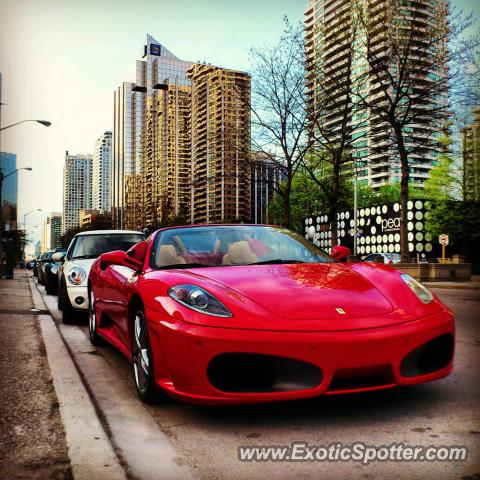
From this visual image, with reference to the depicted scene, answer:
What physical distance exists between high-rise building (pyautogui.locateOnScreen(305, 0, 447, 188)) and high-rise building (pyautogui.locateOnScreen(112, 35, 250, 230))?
160 inches

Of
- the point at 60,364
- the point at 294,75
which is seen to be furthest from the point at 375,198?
the point at 60,364

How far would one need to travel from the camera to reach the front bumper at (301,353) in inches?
122

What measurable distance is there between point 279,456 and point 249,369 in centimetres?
50

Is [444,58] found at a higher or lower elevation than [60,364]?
higher

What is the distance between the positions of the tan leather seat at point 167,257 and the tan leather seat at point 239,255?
0.35m

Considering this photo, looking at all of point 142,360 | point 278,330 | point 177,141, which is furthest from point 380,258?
point 177,141

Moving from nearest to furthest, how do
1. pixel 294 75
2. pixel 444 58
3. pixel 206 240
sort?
pixel 206 240 < pixel 444 58 < pixel 294 75

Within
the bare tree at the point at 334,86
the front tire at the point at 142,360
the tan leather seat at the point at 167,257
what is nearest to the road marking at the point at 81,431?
the front tire at the point at 142,360

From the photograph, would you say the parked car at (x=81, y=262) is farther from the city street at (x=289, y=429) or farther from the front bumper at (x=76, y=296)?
the city street at (x=289, y=429)

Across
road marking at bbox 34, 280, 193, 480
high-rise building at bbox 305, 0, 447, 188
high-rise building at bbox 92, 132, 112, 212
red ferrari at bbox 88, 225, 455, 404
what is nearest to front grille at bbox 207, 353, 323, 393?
red ferrari at bbox 88, 225, 455, 404

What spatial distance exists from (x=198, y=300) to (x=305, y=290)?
66cm

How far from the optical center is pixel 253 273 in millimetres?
3900

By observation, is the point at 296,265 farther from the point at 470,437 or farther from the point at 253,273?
the point at 470,437

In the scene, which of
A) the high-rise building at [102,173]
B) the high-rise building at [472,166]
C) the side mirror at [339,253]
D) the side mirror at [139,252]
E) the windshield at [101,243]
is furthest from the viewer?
the high-rise building at [102,173]
